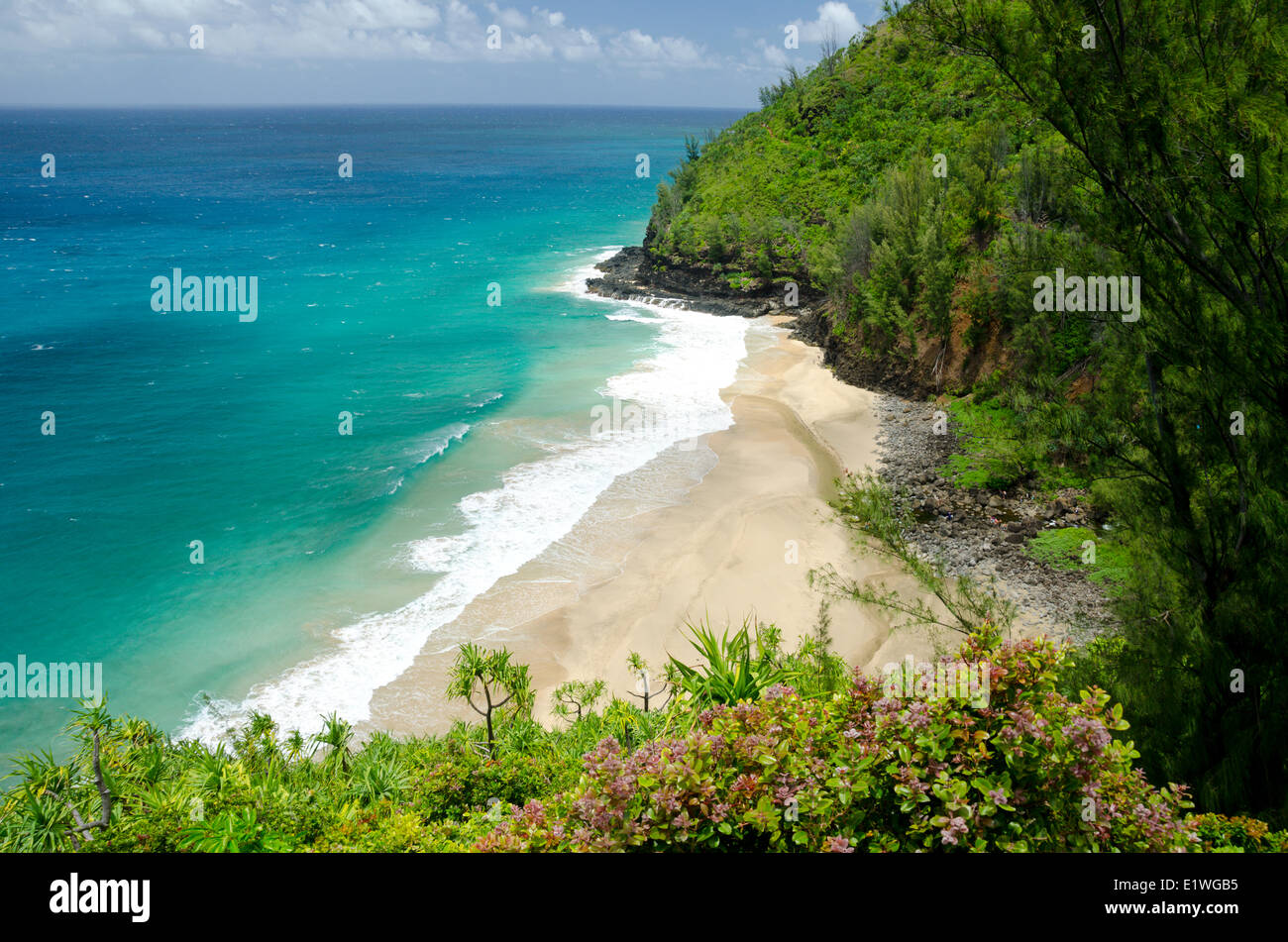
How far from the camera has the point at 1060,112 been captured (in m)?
7.85

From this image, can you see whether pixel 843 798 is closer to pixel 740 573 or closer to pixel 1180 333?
pixel 1180 333

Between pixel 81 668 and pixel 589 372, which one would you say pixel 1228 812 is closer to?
pixel 81 668

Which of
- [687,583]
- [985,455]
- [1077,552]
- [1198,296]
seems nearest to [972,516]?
[1077,552]

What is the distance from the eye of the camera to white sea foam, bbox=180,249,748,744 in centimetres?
1669

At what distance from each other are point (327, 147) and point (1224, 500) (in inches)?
7966

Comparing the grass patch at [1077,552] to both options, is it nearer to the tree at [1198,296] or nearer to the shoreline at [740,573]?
the shoreline at [740,573]

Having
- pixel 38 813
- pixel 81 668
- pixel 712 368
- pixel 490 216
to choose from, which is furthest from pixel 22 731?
pixel 490 216

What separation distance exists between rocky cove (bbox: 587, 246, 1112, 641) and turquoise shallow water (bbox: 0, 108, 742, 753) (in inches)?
287

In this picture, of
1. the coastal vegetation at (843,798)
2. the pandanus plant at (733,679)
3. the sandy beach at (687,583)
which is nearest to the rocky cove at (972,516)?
the sandy beach at (687,583)

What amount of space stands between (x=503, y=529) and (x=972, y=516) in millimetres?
13514

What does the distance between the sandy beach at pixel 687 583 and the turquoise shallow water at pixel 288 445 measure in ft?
3.86

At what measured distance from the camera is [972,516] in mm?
22250

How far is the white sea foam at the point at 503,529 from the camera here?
16688 mm

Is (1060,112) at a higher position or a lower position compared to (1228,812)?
higher
